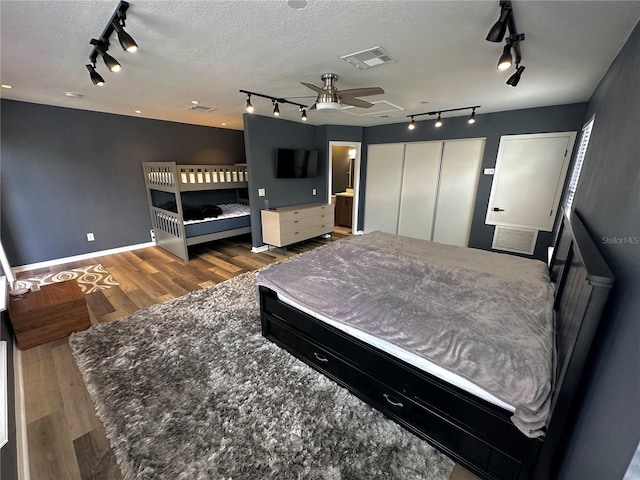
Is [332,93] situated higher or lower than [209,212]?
higher

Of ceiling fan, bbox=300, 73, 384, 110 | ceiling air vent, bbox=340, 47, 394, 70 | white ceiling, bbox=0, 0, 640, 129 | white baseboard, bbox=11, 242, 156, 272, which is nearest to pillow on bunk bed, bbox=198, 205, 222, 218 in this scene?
white baseboard, bbox=11, 242, 156, 272

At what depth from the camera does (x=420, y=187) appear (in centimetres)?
496

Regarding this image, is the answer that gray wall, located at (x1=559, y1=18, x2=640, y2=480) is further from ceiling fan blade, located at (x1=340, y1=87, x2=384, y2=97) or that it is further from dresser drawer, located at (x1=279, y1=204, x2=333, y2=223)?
dresser drawer, located at (x1=279, y1=204, x2=333, y2=223)

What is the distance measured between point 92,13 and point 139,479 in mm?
2629

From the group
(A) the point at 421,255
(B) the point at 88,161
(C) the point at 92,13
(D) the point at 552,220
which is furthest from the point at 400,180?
(B) the point at 88,161

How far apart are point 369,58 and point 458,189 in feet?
10.9

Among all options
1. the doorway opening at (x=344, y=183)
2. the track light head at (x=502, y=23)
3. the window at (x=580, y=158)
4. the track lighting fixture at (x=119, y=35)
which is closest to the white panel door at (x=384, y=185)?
the doorway opening at (x=344, y=183)

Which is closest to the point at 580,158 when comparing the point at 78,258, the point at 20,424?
the point at 20,424

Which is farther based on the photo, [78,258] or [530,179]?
[78,258]

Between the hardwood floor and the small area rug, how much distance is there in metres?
0.11

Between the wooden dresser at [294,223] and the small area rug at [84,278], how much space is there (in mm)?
2374

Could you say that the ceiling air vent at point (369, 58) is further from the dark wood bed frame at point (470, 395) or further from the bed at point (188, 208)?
the bed at point (188, 208)

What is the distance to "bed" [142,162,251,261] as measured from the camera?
164 inches

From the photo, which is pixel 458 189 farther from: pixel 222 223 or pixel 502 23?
pixel 222 223
